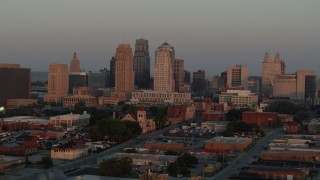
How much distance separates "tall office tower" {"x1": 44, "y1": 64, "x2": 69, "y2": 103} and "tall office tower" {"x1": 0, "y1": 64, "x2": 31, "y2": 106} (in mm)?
9221

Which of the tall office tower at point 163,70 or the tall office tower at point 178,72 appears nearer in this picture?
the tall office tower at point 163,70

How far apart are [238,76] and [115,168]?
79.4 m

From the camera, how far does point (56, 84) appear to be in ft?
269

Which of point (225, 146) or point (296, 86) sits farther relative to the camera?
point (296, 86)

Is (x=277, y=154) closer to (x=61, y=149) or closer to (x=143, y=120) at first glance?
(x=61, y=149)

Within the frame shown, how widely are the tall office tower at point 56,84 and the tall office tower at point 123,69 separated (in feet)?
25.6

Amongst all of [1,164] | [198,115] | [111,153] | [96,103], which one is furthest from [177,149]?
[96,103]

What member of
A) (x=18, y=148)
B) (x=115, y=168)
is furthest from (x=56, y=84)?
(x=115, y=168)

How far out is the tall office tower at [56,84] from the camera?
81188 mm

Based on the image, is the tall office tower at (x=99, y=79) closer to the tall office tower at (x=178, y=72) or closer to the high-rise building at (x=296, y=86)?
the tall office tower at (x=178, y=72)

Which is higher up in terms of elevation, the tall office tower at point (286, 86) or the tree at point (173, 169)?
the tall office tower at point (286, 86)

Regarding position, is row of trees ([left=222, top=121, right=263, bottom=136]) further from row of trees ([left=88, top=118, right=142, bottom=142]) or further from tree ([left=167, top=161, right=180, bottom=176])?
tree ([left=167, top=161, right=180, bottom=176])

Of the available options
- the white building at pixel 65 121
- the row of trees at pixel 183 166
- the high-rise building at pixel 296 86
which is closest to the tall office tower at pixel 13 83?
the white building at pixel 65 121

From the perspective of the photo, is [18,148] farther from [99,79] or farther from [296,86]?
[99,79]
